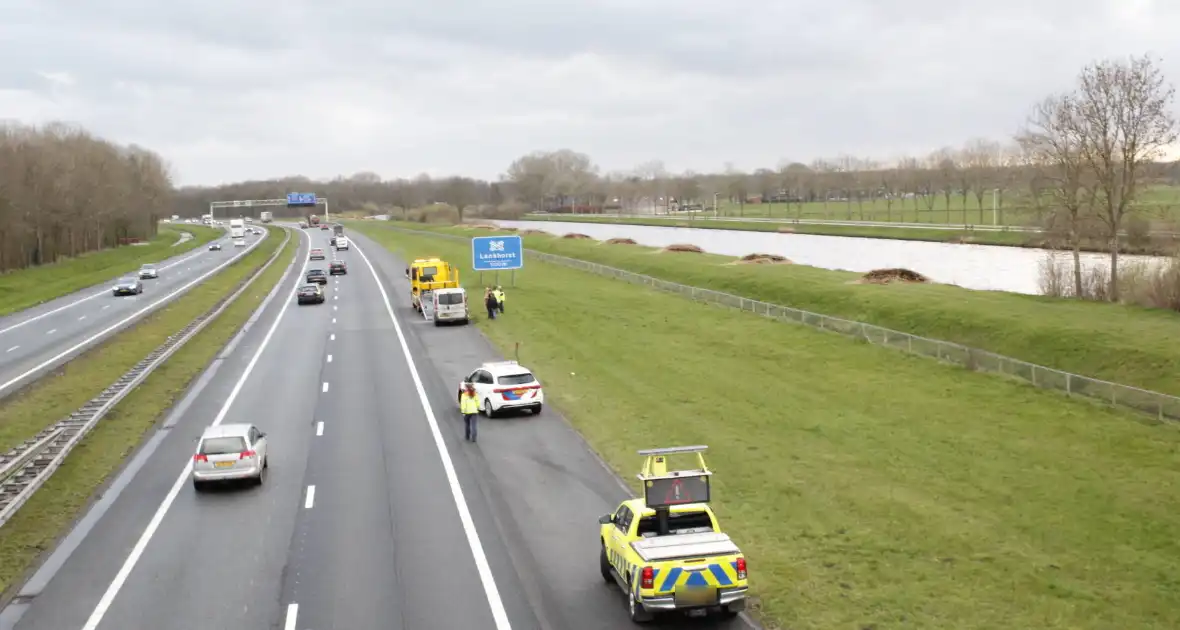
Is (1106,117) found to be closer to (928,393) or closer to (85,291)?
(928,393)

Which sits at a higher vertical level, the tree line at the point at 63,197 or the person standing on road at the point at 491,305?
the tree line at the point at 63,197

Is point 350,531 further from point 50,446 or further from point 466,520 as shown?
point 50,446

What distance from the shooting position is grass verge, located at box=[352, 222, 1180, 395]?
36219 millimetres

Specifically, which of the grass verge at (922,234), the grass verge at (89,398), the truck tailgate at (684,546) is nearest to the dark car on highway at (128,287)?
the grass verge at (89,398)

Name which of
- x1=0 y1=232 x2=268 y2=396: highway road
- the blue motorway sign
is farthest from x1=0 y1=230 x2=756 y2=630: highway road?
the blue motorway sign

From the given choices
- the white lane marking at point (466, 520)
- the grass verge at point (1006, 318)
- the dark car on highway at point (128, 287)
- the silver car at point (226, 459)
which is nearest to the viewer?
the white lane marking at point (466, 520)

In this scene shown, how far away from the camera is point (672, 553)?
48.6 ft

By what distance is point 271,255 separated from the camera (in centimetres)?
11712

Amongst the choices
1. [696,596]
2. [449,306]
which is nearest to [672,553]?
[696,596]

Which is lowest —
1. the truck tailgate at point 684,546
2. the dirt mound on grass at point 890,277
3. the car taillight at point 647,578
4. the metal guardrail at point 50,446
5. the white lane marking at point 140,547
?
the white lane marking at point 140,547

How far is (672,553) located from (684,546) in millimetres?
300

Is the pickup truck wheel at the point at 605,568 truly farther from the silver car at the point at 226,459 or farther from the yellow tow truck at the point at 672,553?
Result: the silver car at the point at 226,459

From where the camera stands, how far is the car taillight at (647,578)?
47.9 ft

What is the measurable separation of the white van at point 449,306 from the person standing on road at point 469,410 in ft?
82.7
